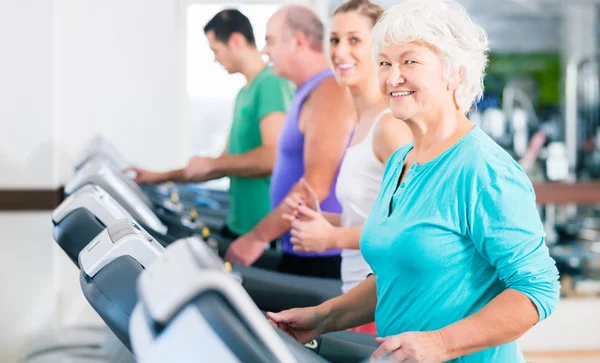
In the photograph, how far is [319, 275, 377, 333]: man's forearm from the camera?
5.51 feet

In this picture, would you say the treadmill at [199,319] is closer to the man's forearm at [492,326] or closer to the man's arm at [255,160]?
the man's forearm at [492,326]

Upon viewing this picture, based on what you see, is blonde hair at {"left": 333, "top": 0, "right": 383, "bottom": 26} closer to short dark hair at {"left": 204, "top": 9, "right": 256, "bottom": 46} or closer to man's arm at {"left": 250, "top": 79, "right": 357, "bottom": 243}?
man's arm at {"left": 250, "top": 79, "right": 357, "bottom": 243}

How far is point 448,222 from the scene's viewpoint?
139 centimetres

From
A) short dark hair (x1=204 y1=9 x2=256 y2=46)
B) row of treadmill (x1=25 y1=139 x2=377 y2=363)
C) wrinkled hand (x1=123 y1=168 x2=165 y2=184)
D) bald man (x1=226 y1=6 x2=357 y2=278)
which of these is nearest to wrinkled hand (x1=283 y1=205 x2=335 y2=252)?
row of treadmill (x1=25 y1=139 x2=377 y2=363)

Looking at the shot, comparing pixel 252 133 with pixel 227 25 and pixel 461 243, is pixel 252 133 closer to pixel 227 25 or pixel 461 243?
pixel 227 25

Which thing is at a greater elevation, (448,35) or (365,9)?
(365,9)

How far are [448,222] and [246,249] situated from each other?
1.42m

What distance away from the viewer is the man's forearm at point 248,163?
3.20 meters

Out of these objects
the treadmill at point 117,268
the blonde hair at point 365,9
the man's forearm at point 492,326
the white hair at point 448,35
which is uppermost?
the blonde hair at point 365,9

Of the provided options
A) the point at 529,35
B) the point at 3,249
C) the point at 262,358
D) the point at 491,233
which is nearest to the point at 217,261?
the point at 262,358

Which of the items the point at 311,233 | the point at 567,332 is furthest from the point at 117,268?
the point at 567,332

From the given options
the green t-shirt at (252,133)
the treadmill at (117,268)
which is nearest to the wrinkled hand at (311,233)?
the treadmill at (117,268)

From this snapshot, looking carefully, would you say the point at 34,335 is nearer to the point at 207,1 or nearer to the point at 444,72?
the point at 207,1

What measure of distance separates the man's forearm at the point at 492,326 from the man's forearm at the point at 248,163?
75.0 inches
